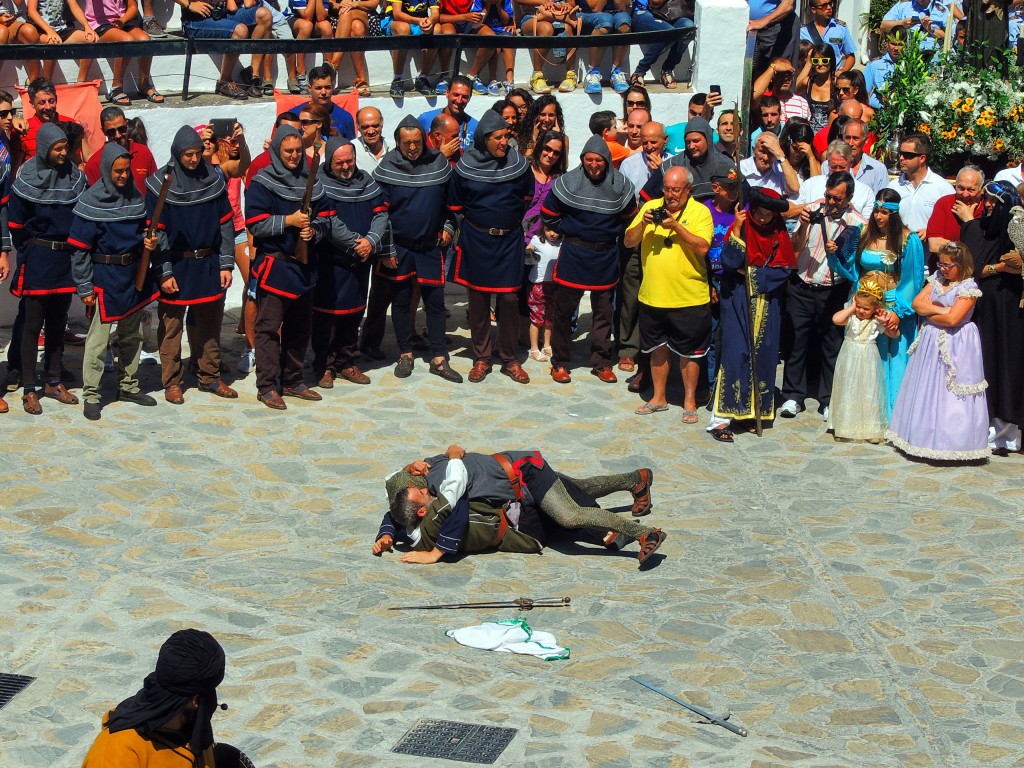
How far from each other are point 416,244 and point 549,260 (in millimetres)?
1087

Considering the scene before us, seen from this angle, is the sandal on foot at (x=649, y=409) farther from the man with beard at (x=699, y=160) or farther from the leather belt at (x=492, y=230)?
the leather belt at (x=492, y=230)

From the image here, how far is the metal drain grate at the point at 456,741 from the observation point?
705 centimetres

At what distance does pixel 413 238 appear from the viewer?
39.4ft

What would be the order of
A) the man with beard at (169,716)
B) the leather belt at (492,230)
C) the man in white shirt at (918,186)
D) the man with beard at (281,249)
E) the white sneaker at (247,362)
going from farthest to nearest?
the white sneaker at (247,362) → the leather belt at (492,230) → the man in white shirt at (918,186) → the man with beard at (281,249) → the man with beard at (169,716)

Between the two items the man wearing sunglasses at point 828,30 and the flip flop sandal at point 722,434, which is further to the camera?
the man wearing sunglasses at point 828,30

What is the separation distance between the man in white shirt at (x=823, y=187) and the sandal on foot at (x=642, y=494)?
8.85 ft

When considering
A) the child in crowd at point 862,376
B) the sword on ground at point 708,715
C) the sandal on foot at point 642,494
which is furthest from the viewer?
the child in crowd at point 862,376

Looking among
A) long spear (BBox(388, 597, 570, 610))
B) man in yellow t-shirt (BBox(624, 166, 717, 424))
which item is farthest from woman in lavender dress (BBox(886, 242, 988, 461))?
long spear (BBox(388, 597, 570, 610))

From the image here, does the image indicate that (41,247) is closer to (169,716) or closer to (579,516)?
(579,516)

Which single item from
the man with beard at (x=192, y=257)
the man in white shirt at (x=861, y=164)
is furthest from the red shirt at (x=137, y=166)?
the man in white shirt at (x=861, y=164)

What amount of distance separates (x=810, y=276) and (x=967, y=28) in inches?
212

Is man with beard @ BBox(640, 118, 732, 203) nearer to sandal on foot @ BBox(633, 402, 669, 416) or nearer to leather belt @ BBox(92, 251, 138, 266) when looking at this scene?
sandal on foot @ BBox(633, 402, 669, 416)

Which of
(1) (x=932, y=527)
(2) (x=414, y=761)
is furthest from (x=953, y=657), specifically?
(2) (x=414, y=761)

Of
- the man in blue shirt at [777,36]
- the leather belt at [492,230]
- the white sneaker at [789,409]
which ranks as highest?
the man in blue shirt at [777,36]
